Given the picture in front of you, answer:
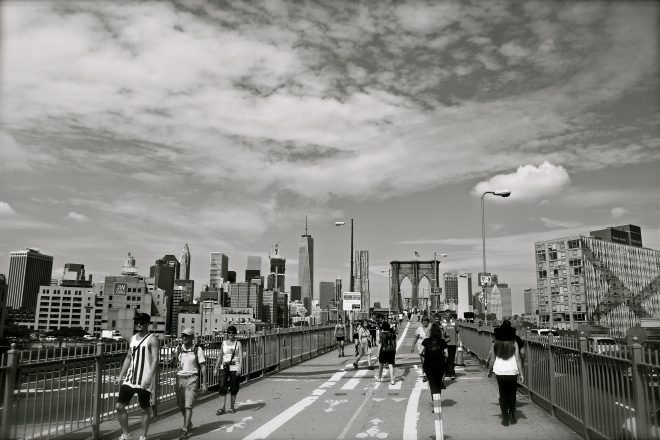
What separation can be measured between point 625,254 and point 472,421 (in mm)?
151371

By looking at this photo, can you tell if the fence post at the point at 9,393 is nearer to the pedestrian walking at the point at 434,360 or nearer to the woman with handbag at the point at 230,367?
the woman with handbag at the point at 230,367

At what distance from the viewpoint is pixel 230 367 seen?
34.9 ft

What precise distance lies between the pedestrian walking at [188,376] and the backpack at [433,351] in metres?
3.83

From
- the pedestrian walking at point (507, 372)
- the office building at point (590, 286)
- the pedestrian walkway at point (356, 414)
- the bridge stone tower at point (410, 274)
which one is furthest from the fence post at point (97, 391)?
the bridge stone tower at point (410, 274)

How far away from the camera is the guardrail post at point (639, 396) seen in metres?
5.92

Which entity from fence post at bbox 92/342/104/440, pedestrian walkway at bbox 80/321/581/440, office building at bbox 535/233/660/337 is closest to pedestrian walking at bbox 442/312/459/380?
pedestrian walkway at bbox 80/321/581/440

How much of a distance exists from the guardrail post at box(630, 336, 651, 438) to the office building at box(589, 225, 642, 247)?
620 ft

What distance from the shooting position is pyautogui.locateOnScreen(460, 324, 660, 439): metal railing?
19.7 feet

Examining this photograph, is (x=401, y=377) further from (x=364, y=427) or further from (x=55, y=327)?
(x=55, y=327)

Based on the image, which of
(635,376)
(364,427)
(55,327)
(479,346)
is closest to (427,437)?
(364,427)

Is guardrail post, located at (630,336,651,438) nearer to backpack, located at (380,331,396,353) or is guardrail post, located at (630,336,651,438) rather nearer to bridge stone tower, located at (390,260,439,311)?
backpack, located at (380,331,396,353)

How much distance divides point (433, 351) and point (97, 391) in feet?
18.2

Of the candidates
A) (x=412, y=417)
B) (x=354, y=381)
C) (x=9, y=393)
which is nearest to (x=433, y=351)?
(x=412, y=417)

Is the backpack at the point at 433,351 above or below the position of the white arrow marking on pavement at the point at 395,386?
above
